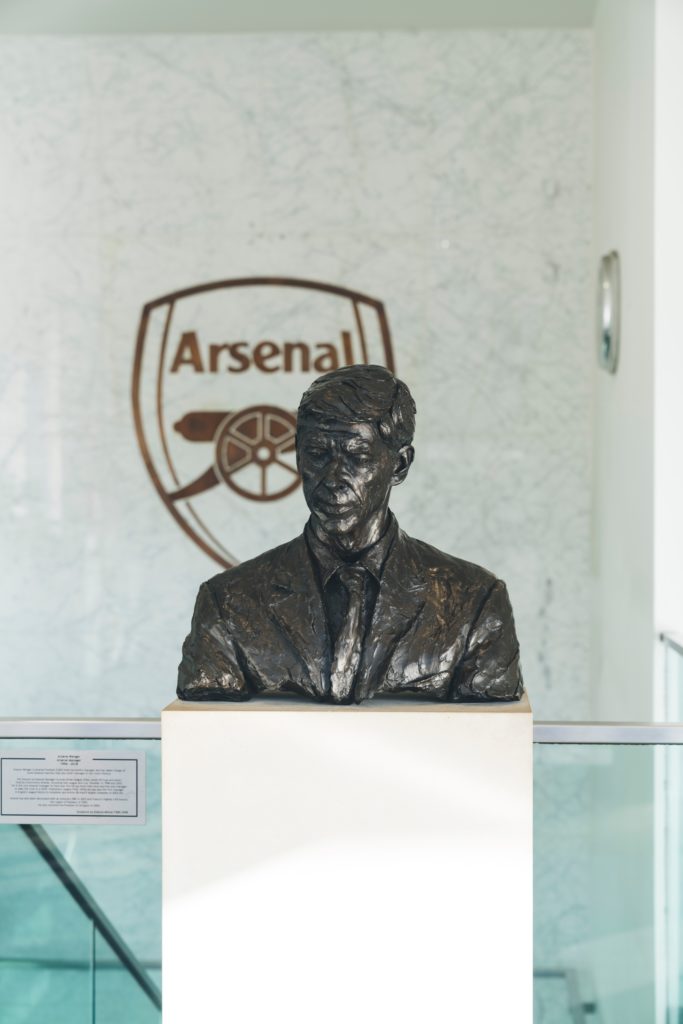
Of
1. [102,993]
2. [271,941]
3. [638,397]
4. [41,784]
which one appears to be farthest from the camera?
[638,397]

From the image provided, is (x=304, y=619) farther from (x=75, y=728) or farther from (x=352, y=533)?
(x=75, y=728)

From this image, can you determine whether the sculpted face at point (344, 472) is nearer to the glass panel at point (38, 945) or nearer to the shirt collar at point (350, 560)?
the shirt collar at point (350, 560)

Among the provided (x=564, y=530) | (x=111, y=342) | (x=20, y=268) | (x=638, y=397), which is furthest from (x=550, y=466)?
(x=20, y=268)

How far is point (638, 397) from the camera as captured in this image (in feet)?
12.1

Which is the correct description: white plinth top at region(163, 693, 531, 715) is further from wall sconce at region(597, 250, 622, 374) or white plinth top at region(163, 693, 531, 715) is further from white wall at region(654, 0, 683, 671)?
wall sconce at region(597, 250, 622, 374)

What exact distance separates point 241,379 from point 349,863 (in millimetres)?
3008

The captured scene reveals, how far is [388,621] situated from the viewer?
7.00 ft

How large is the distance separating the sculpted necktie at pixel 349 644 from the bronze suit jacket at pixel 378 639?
0.02 meters

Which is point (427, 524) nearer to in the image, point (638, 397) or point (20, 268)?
point (638, 397)

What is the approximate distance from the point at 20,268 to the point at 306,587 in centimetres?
Answer: 317

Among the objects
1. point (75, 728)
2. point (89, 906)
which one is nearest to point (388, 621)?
point (75, 728)

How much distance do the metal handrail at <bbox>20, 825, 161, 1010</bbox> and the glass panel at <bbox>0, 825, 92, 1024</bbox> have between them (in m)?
0.01

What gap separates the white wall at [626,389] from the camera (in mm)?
3525

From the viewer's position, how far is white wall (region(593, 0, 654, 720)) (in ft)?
11.6
